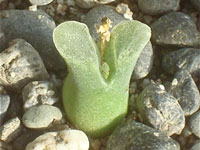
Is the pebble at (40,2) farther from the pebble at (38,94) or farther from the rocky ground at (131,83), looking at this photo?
the pebble at (38,94)

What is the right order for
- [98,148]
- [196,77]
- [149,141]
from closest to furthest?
1. [149,141]
2. [98,148]
3. [196,77]

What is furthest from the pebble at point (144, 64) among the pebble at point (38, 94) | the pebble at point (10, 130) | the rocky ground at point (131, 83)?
the pebble at point (10, 130)

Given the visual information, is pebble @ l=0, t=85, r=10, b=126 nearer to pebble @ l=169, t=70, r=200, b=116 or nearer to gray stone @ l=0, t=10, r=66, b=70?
gray stone @ l=0, t=10, r=66, b=70

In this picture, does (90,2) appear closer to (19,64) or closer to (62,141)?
(19,64)

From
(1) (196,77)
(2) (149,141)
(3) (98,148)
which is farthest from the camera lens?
(1) (196,77)

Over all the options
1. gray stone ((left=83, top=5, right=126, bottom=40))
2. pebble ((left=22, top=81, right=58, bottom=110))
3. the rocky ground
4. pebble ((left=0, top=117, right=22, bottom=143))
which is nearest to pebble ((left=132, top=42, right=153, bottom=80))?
the rocky ground

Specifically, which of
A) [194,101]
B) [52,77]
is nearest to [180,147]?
[194,101]

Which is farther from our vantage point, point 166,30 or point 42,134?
point 166,30

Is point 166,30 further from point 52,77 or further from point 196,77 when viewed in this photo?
point 52,77
